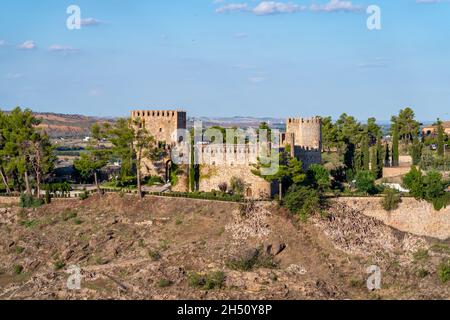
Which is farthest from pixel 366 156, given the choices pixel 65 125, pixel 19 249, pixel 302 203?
pixel 65 125

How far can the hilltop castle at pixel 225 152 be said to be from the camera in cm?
4934

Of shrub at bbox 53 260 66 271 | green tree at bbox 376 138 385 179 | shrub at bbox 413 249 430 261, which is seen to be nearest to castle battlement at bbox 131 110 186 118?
shrub at bbox 53 260 66 271

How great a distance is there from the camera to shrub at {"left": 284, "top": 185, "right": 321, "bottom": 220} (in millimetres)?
46000

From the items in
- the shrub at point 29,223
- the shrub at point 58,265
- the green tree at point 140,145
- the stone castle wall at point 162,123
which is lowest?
the shrub at point 58,265

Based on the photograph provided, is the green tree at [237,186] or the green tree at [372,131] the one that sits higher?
the green tree at [372,131]

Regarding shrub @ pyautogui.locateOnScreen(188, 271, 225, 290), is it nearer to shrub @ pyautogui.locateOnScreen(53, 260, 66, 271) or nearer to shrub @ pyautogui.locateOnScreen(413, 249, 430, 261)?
shrub @ pyautogui.locateOnScreen(53, 260, 66, 271)

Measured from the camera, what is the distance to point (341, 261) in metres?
43.2

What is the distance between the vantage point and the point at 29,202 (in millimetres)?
50594

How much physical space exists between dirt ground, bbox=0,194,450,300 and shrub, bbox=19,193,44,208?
495 mm

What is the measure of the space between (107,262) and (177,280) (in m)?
4.83

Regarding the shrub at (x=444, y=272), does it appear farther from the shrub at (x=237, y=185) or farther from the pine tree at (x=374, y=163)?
the pine tree at (x=374, y=163)

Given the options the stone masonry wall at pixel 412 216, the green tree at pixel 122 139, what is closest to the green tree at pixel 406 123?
the stone masonry wall at pixel 412 216

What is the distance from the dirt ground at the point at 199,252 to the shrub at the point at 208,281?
7.2 inches

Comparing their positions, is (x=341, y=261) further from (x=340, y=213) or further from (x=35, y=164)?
(x=35, y=164)
